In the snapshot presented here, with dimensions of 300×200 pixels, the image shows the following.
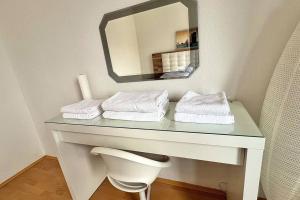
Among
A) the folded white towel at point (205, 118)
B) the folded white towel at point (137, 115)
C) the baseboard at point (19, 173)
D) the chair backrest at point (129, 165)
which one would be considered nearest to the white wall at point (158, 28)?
the folded white towel at point (137, 115)

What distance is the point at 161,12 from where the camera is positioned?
3.59ft

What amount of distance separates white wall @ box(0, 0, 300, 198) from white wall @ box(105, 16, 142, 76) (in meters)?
0.10

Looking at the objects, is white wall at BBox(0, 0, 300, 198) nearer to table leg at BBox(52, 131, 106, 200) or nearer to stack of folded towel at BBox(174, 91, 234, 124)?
stack of folded towel at BBox(174, 91, 234, 124)

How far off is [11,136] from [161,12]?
6.86ft

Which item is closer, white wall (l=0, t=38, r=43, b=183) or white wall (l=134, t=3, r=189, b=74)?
white wall (l=134, t=3, r=189, b=74)

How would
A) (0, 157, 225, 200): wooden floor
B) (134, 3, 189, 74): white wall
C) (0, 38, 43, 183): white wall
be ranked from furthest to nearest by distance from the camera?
(0, 38, 43, 183): white wall, (0, 157, 225, 200): wooden floor, (134, 3, 189, 74): white wall

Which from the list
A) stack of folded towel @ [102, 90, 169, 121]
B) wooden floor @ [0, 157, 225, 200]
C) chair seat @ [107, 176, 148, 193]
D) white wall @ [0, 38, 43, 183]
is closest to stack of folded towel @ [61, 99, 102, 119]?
stack of folded towel @ [102, 90, 169, 121]

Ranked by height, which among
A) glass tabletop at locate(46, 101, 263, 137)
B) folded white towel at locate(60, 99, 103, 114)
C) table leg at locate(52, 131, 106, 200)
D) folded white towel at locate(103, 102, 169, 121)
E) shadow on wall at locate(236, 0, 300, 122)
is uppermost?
shadow on wall at locate(236, 0, 300, 122)

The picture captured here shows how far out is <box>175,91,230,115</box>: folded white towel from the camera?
0.79 metres

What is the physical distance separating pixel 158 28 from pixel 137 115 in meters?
0.62

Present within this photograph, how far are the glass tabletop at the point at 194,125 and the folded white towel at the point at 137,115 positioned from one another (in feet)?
0.08

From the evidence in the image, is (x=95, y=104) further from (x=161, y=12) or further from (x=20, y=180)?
(x=20, y=180)

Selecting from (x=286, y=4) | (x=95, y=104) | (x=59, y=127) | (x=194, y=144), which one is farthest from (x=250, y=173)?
(x=59, y=127)

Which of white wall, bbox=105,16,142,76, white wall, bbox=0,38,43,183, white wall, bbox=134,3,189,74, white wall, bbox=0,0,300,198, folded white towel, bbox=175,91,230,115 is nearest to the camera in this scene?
folded white towel, bbox=175,91,230,115
